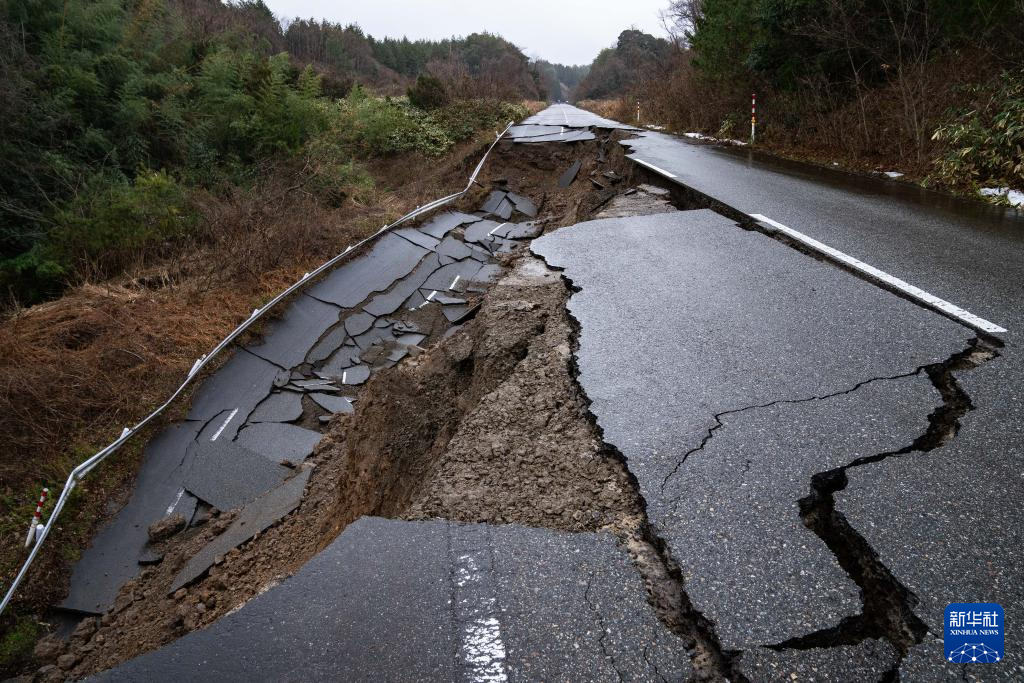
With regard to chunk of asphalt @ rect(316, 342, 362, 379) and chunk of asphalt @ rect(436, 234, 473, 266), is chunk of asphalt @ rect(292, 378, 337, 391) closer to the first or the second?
chunk of asphalt @ rect(316, 342, 362, 379)

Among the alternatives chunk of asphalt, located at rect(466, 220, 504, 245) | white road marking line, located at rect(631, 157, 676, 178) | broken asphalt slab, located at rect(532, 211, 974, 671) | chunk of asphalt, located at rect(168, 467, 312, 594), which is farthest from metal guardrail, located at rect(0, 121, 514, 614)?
white road marking line, located at rect(631, 157, 676, 178)

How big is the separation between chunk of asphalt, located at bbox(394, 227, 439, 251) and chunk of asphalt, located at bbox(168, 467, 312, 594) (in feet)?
14.8

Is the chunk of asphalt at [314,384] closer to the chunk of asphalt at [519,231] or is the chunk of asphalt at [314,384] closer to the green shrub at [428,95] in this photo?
the chunk of asphalt at [519,231]

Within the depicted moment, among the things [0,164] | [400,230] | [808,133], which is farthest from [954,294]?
[0,164]

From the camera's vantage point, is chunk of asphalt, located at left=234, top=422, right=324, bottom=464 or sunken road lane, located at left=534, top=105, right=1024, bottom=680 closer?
sunken road lane, located at left=534, top=105, right=1024, bottom=680

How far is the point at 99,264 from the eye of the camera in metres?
7.04

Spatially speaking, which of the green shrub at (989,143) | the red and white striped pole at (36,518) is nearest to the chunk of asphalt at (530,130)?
the green shrub at (989,143)

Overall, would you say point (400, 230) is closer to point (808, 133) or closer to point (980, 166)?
point (980, 166)

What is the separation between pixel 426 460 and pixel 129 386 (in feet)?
8.25

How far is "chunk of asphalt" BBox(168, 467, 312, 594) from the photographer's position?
3.31 meters

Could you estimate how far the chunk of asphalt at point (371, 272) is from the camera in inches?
253

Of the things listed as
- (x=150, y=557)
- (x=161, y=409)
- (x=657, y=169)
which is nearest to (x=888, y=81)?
(x=657, y=169)

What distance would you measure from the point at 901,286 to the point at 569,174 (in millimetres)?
9154

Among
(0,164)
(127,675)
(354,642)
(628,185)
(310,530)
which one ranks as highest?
(0,164)
